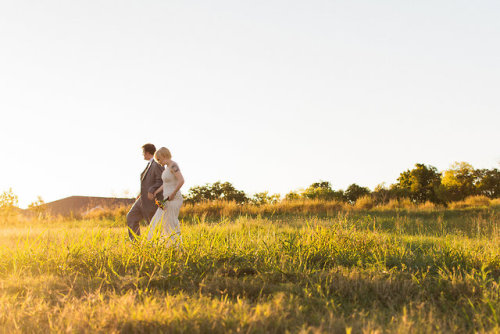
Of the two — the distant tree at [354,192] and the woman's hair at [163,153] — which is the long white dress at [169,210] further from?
the distant tree at [354,192]

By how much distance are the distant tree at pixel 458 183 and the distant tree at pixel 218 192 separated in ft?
78.2

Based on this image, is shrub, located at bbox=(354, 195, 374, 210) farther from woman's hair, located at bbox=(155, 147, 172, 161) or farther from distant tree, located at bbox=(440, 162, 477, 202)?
distant tree, located at bbox=(440, 162, 477, 202)

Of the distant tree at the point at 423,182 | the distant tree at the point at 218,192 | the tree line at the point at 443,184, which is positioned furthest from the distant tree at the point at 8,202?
the distant tree at the point at 423,182

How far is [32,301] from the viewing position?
12.5 feet

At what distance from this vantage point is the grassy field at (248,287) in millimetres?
3088

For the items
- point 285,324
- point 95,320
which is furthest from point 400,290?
point 95,320

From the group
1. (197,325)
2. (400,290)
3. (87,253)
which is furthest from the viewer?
(87,253)

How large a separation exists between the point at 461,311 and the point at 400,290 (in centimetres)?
58

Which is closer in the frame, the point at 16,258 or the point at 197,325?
the point at 197,325

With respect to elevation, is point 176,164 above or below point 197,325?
above

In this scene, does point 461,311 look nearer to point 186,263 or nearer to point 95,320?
point 186,263

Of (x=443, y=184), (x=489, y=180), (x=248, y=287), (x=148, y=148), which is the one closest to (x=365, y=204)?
(x=148, y=148)

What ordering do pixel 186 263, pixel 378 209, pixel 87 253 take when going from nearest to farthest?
pixel 186 263 → pixel 87 253 → pixel 378 209

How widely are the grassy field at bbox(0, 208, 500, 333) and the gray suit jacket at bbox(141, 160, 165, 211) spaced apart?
178 centimetres
